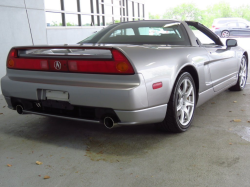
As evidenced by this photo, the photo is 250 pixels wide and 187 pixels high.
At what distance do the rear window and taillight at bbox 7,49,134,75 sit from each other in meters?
0.88

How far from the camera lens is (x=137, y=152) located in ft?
8.86

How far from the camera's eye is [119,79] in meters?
2.50

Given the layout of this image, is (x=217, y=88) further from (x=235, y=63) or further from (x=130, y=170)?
(x=130, y=170)

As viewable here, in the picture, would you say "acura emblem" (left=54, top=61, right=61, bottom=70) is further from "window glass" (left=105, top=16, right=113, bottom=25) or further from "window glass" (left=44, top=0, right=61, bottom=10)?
"window glass" (left=105, top=16, right=113, bottom=25)

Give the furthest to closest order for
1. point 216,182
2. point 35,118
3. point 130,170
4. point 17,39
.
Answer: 1. point 17,39
2. point 35,118
3. point 130,170
4. point 216,182

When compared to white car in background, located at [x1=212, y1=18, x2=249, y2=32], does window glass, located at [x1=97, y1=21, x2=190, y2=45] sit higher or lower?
higher

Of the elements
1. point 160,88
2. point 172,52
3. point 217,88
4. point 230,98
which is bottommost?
point 230,98

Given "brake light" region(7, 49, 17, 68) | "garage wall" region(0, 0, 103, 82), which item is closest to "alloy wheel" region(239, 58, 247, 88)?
"brake light" region(7, 49, 17, 68)

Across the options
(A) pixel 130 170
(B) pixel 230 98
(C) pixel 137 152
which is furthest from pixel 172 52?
(B) pixel 230 98

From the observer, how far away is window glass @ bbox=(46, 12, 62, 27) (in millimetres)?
9144

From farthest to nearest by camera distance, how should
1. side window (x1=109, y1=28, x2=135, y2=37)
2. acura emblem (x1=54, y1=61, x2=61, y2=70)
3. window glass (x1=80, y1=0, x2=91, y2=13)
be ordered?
window glass (x1=80, y1=0, x2=91, y2=13) → side window (x1=109, y1=28, x2=135, y2=37) → acura emblem (x1=54, y1=61, x2=61, y2=70)

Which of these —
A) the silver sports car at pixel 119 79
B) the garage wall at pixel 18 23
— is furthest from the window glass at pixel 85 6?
the silver sports car at pixel 119 79

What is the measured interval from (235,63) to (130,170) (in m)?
3.08

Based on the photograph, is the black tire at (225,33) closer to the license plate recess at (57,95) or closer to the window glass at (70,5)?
the window glass at (70,5)
